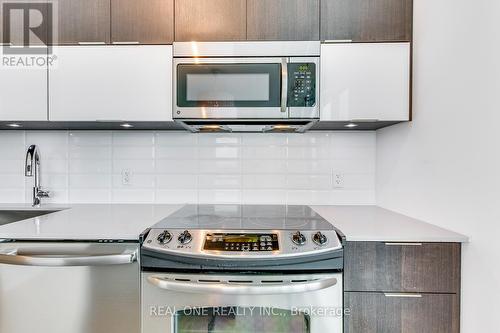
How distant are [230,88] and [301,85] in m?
0.36

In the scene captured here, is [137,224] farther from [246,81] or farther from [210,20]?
[210,20]

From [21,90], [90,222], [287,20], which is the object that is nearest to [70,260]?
[90,222]

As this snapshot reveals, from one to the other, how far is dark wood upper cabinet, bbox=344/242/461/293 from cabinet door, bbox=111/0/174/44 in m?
1.37

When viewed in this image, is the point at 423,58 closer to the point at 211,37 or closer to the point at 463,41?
the point at 463,41

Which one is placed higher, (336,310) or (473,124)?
(473,124)

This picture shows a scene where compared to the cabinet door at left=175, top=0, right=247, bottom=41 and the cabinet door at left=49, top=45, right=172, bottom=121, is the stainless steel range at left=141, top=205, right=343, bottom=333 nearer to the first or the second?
the cabinet door at left=49, top=45, right=172, bottom=121

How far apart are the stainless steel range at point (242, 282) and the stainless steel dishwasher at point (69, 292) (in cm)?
8

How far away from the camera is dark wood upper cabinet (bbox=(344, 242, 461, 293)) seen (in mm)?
1276

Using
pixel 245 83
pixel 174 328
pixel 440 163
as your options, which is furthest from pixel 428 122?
pixel 174 328

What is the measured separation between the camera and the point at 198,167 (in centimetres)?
210

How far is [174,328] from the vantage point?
51.2 inches

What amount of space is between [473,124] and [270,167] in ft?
3.68

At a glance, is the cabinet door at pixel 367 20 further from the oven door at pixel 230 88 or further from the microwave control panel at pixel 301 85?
the oven door at pixel 230 88

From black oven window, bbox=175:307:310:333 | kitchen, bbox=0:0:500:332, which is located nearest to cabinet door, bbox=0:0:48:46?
kitchen, bbox=0:0:500:332
